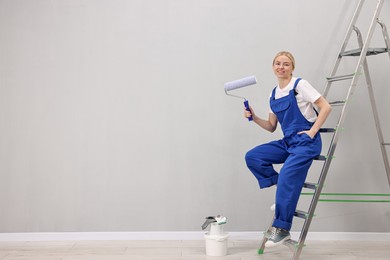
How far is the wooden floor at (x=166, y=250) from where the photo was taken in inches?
129

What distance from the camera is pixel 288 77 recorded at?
3375mm

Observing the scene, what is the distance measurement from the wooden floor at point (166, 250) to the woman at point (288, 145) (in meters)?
0.36

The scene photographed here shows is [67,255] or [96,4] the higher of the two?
[96,4]

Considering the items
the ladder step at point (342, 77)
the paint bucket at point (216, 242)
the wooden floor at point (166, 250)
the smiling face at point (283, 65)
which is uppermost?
the smiling face at point (283, 65)

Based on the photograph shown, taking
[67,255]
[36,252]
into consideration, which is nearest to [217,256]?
[67,255]

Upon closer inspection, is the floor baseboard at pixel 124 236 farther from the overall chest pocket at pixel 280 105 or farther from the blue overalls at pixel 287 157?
the overall chest pocket at pixel 280 105

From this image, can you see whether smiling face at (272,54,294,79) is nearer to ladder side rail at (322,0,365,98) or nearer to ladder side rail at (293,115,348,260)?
ladder side rail at (322,0,365,98)

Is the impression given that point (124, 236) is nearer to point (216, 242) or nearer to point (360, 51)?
point (216, 242)

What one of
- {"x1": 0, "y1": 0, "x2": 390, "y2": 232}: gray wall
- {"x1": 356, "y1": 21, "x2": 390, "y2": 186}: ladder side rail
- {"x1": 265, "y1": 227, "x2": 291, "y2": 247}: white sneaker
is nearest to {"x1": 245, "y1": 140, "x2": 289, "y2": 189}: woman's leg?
{"x1": 265, "y1": 227, "x2": 291, "y2": 247}: white sneaker

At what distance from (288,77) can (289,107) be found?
0.21m

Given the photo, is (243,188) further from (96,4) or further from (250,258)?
(96,4)

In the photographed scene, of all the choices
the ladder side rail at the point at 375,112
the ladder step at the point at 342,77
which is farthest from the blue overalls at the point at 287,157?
the ladder side rail at the point at 375,112

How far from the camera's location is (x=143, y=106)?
378 centimetres

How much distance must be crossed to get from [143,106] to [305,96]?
1.18 m
